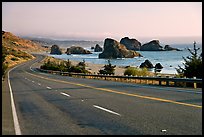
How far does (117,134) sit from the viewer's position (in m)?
Answer: 8.84

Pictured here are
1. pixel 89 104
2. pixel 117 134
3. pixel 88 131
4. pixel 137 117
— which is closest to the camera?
pixel 117 134

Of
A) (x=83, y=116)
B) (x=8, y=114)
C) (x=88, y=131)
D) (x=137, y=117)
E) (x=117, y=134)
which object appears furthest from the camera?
(x=8, y=114)

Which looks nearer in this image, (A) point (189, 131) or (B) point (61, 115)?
(A) point (189, 131)

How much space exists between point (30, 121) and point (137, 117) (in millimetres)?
3363

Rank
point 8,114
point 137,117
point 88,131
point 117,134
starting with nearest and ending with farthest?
point 117,134, point 88,131, point 137,117, point 8,114

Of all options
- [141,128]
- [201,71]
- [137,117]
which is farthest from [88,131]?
[201,71]

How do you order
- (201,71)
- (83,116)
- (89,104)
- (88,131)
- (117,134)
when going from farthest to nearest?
(201,71), (89,104), (83,116), (88,131), (117,134)

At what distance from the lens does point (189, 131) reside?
8.89 meters

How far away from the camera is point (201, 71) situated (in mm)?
32469

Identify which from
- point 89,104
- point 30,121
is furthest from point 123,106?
point 30,121

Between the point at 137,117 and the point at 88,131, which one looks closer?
the point at 88,131

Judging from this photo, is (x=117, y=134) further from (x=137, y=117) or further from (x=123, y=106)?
(x=123, y=106)

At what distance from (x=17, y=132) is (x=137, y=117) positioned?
148 inches

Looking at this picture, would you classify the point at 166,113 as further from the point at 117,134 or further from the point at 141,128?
the point at 117,134
